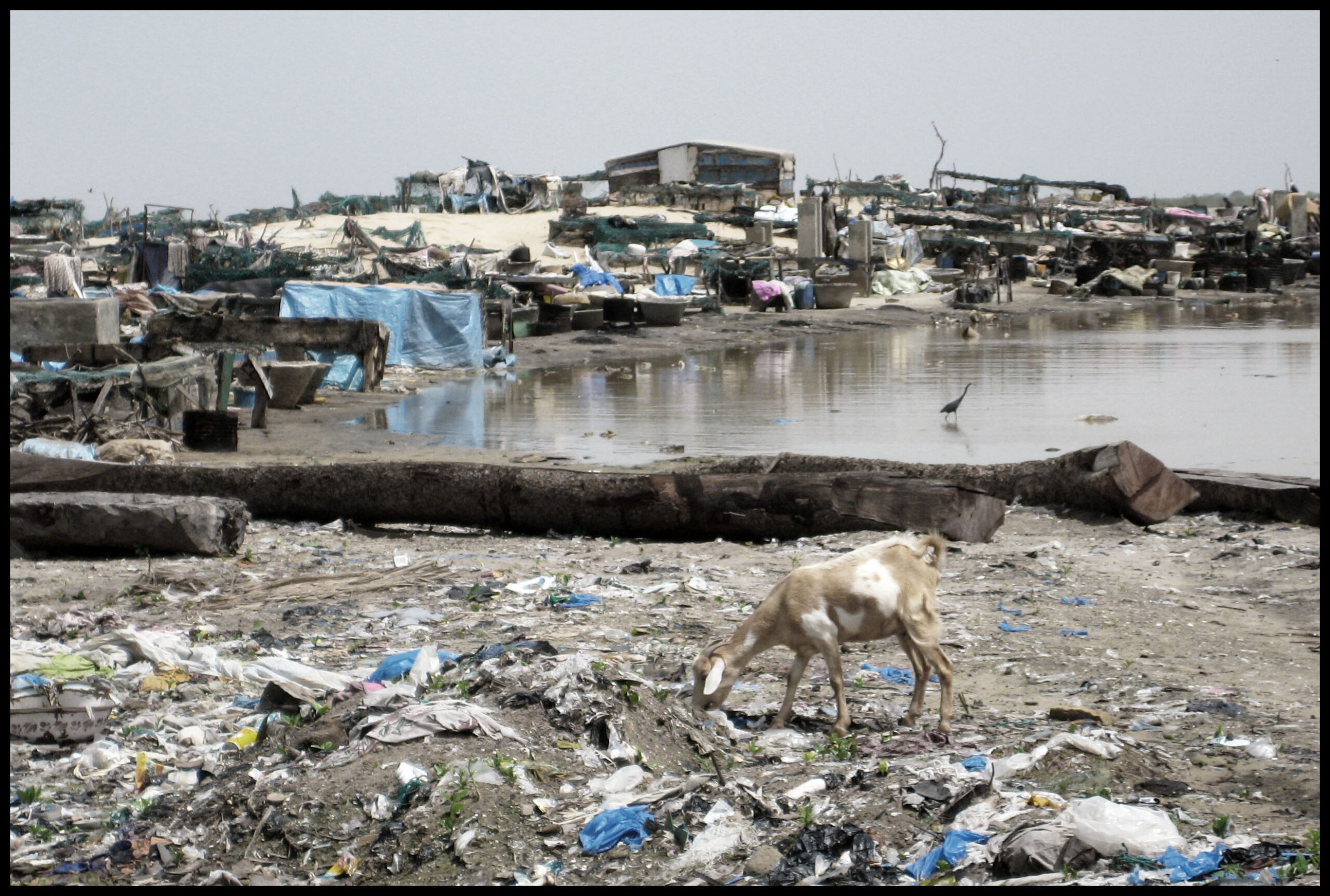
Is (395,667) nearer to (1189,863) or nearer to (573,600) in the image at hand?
(573,600)

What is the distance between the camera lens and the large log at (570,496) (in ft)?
28.8

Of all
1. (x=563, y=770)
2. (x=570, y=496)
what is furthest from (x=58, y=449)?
(x=563, y=770)

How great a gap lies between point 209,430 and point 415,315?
375 inches

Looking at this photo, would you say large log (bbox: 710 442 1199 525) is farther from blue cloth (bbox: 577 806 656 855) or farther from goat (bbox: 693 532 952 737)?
blue cloth (bbox: 577 806 656 855)

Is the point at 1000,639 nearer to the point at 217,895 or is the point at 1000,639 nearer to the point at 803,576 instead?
the point at 803,576

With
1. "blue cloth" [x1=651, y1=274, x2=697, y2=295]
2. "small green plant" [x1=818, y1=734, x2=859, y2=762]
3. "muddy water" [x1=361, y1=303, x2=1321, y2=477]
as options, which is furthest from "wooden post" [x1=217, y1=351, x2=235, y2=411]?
"blue cloth" [x1=651, y1=274, x2=697, y2=295]

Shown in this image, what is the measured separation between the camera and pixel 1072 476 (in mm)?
9469

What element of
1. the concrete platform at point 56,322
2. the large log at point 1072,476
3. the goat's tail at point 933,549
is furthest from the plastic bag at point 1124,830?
the concrete platform at point 56,322

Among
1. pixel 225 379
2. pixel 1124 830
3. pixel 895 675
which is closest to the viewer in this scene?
pixel 1124 830

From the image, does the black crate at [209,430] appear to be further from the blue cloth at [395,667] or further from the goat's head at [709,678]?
the goat's head at [709,678]

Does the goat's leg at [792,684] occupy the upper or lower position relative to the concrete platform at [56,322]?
lower

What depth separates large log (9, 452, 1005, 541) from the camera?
345 inches

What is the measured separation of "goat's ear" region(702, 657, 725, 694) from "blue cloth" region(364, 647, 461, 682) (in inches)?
57.8

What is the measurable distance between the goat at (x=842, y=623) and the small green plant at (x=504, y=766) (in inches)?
36.1
